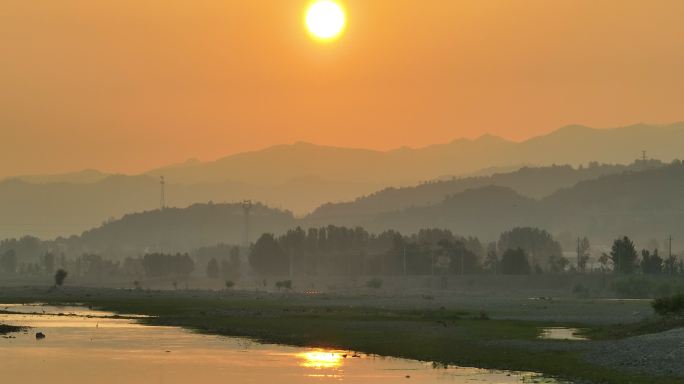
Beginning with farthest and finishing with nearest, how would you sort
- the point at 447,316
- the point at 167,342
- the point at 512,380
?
the point at 447,316 → the point at 167,342 → the point at 512,380

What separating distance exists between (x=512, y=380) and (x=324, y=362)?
15.5 metres

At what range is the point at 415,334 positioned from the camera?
3952 inches

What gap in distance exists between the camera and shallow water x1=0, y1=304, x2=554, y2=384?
233 ft

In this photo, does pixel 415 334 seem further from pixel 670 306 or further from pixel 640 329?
pixel 670 306

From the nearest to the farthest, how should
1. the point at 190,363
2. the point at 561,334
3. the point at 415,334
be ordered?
the point at 190,363 < the point at 415,334 < the point at 561,334

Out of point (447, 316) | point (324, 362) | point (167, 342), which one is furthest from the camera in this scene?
point (447, 316)

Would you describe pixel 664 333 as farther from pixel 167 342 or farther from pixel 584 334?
pixel 167 342

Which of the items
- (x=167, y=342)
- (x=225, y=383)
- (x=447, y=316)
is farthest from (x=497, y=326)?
(x=225, y=383)

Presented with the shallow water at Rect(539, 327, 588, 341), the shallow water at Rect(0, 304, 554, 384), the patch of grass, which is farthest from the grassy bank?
the patch of grass

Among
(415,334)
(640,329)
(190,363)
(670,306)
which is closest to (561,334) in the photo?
(670,306)

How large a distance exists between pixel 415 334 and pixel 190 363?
25159mm

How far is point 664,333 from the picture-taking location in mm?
80688

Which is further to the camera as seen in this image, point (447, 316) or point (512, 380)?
point (447, 316)

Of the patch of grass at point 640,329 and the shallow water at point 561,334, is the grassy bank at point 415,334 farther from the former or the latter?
the patch of grass at point 640,329
